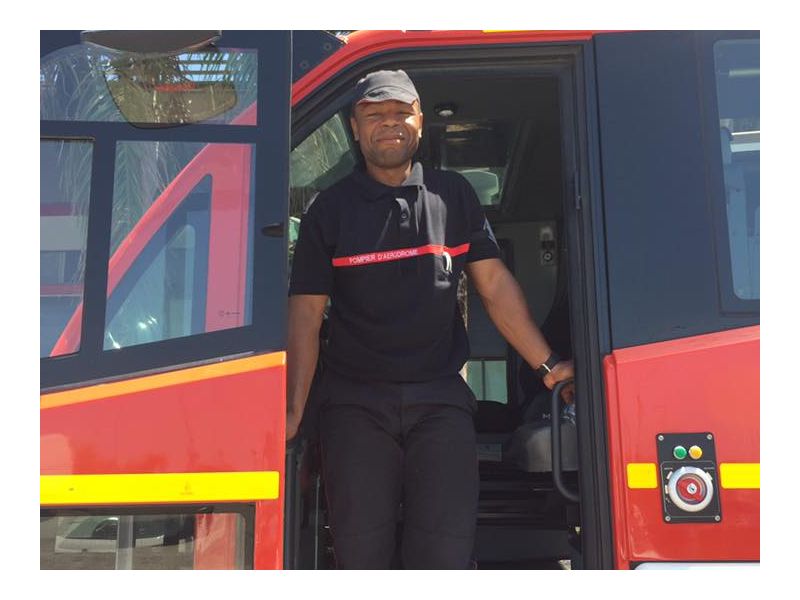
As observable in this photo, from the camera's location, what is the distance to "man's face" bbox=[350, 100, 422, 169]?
2119 millimetres

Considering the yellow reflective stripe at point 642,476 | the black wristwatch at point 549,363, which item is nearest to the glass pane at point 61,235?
the black wristwatch at point 549,363

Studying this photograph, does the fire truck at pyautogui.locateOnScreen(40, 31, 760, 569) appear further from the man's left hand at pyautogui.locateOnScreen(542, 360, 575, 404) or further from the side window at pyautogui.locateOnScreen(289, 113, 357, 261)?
the side window at pyautogui.locateOnScreen(289, 113, 357, 261)

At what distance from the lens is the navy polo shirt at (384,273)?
2109 millimetres

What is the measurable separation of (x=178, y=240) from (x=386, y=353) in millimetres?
616

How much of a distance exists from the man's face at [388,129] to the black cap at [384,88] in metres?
0.02

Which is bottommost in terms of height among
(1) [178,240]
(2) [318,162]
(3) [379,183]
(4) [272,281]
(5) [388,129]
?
(4) [272,281]

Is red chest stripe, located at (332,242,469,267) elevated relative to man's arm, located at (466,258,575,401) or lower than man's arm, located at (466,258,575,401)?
elevated

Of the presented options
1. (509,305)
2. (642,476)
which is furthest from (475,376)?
(642,476)

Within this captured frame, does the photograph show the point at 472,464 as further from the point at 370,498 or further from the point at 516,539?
the point at 516,539

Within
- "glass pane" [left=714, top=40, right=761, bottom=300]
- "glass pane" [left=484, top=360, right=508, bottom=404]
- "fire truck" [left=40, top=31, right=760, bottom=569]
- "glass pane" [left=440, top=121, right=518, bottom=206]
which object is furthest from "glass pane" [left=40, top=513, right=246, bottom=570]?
"glass pane" [left=484, top=360, right=508, bottom=404]

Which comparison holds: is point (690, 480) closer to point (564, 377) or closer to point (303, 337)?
point (564, 377)

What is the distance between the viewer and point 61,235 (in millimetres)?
1897

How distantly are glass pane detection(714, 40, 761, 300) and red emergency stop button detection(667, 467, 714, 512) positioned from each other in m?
0.49

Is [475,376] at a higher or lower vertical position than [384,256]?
lower
